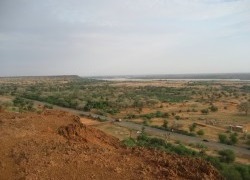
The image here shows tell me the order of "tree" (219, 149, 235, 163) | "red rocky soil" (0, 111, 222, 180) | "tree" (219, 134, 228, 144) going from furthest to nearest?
"tree" (219, 134, 228, 144), "tree" (219, 149, 235, 163), "red rocky soil" (0, 111, 222, 180)

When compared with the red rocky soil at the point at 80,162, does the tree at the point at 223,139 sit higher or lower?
lower

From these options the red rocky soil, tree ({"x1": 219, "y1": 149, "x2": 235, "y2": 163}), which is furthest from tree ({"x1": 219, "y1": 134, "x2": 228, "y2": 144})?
the red rocky soil

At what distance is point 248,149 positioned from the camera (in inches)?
1586

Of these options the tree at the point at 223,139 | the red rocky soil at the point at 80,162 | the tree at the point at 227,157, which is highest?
the red rocky soil at the point at 80,162

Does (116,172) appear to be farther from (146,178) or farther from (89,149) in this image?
(89,149)

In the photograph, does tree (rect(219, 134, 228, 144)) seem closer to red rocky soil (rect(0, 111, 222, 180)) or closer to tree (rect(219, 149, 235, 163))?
tree (rect(219, 149, 235, 163))

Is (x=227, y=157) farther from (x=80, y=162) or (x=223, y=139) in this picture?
(x=80, y=162)

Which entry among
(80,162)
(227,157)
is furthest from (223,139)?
(80,162)

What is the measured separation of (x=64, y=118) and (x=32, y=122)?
323cm

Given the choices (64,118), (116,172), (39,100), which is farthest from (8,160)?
(39,100)

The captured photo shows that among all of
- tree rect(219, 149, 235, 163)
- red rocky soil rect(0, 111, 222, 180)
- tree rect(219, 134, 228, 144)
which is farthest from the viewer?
tree rect(219, 134, 228, 144)

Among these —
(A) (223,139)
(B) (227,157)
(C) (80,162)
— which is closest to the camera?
(C) (80,162)

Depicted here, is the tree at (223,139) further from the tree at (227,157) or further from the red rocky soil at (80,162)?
the red rocky soil at (80,162)

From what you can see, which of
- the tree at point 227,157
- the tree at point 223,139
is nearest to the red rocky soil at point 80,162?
the tree at point 227,157
